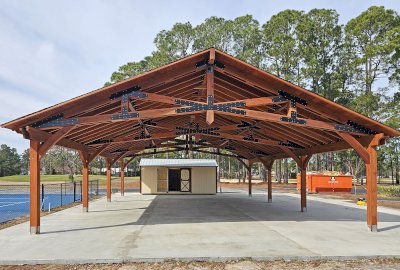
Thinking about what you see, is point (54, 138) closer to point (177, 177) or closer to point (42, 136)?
point (42, 136)

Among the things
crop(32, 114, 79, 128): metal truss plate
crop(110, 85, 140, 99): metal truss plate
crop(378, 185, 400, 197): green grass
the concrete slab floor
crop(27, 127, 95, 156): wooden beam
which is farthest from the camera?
crop(378, 185, 400, 197): green grass

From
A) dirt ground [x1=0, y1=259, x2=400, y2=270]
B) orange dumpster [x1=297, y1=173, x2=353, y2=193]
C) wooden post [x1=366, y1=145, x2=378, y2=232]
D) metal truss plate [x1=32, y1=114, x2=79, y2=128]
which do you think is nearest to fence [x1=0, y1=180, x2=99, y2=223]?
metal truss plate [x1=32, y1=114, x2=79, y2=128]

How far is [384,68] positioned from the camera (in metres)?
41.1

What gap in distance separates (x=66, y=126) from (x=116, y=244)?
3.80 metres

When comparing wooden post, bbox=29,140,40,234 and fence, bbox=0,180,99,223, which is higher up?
wooden post, bbox=29,140,40,234

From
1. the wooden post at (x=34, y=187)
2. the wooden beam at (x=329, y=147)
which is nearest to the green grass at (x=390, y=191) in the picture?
the wooden beam at (x=329, y=147)

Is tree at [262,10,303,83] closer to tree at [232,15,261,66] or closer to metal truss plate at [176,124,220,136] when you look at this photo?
tree at [232,15,261,66]

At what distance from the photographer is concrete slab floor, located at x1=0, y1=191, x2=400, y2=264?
774cm

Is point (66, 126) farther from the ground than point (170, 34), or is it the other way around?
point (170, 34)

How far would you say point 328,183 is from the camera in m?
31.3

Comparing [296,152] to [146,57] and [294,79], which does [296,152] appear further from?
[146,57]

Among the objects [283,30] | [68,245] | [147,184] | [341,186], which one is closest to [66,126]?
[68,245]

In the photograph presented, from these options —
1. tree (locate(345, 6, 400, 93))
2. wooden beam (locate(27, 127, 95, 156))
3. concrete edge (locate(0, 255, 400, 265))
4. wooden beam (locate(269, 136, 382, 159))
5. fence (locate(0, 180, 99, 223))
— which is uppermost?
tree (locate(345, 6, 400, 93))

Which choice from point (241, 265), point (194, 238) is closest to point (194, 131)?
point (194, 238)
